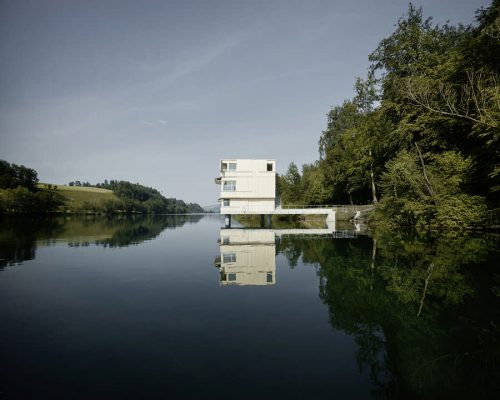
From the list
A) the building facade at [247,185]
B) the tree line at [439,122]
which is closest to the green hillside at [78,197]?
the building facade at [247,185]

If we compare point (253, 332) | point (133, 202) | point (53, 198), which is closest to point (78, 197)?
point (133, 202)

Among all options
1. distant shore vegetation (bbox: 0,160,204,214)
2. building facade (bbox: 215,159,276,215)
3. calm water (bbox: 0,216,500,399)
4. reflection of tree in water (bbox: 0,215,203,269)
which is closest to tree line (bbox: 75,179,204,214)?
distant shore vegetation (bbox: 0,160,204,214)

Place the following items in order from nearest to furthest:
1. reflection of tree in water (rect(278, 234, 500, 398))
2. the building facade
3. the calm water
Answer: the calm water < reflection of tree in water (rect(278, 234, 500, 398)) < the building facade

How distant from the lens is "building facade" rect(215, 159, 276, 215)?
4034cm

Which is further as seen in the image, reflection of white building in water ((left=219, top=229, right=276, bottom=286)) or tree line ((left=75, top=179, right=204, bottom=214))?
tree line ((left=75, top=179, right=204, bottom=214))

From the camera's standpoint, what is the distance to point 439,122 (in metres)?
25.2

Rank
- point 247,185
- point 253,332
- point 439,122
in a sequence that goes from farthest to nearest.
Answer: point 247,185
point 439,122
point 253,332

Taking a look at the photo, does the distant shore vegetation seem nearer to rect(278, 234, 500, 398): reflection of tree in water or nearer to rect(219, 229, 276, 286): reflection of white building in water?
rect(219, 229, 276, 286): reflection of white building in water

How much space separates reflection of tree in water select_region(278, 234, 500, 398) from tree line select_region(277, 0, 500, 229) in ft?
39.1

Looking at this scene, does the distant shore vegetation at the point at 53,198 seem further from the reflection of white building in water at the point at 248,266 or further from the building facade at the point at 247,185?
the reflection of white building in water at the point at 248,266

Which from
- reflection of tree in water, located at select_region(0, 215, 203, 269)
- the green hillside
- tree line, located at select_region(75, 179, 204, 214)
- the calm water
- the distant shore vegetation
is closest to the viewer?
the calm water

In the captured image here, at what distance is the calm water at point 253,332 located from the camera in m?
4.09

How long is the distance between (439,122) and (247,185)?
23.6 metres

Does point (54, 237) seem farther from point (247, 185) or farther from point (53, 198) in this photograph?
point (53, 198)
